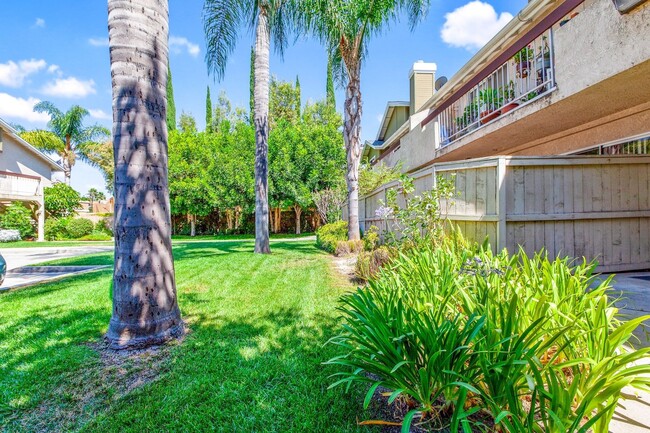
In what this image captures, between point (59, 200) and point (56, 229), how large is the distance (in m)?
2.36

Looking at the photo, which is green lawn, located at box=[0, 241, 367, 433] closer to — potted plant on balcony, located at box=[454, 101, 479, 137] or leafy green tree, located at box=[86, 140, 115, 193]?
potted plant on balcony, located at box=[454, 101, 479, 137]

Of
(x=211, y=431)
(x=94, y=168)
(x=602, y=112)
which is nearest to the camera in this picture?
(x=211, y=431)

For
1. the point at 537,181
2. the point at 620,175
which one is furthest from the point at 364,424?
the point at 620,175

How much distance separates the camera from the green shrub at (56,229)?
22.1 metres

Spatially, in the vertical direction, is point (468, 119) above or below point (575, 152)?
above

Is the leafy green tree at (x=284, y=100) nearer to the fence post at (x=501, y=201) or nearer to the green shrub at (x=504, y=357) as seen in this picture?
the fence post at (x=501, y=201)

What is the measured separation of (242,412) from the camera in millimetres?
2248

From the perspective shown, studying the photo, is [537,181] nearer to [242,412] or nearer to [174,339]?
[242,412]

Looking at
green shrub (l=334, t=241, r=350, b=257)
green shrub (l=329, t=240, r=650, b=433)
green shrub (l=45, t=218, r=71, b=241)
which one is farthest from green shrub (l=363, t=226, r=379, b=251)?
green shrub (l=45, t=218, r=71, b=241)

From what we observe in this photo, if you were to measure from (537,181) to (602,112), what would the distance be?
203cm

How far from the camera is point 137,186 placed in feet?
11.2

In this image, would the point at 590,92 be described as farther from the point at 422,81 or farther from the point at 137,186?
the point at 422,81

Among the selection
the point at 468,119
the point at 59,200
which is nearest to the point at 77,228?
the point at 59,200

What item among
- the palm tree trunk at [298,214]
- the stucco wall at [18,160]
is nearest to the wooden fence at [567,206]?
the palm tree trunk at [298,214]
